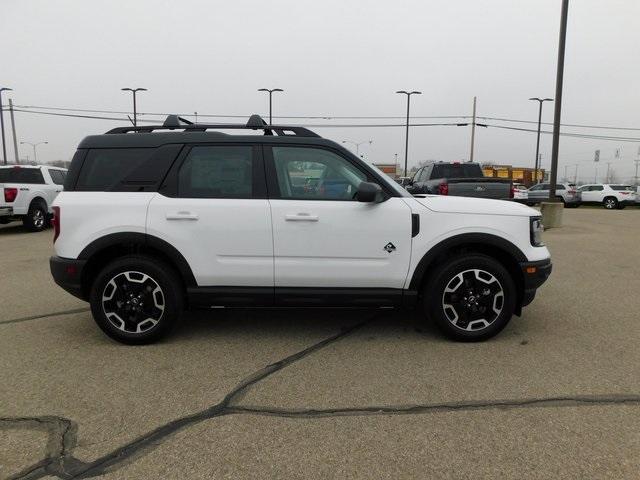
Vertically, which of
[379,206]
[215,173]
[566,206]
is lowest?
[566,206]

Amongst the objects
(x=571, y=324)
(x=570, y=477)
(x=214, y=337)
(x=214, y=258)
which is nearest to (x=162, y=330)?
(x=214, y=337)

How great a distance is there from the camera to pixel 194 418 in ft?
9.93

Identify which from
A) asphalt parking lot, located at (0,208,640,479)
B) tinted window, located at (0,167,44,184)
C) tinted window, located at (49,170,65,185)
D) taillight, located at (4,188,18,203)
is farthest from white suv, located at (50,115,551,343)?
tinted window, located at (49,170,65,185)

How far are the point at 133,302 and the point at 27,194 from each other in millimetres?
11068

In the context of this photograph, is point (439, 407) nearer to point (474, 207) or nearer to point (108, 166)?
point (474, 207)

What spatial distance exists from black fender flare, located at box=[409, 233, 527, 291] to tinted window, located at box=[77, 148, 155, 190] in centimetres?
260

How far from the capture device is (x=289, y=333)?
4.64 m

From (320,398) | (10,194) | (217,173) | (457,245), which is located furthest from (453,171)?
(10,194)

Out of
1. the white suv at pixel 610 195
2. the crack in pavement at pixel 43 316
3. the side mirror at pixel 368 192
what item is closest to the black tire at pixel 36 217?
the crack in pavement at pixel 43 316

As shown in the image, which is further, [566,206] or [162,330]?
[566,206]

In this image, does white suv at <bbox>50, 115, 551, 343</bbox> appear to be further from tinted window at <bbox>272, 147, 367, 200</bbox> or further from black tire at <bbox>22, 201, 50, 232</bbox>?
black tire at <bbox>22, 201, 50, 232</bbox>

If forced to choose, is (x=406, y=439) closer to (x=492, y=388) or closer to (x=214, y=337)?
(x=492, y=388)

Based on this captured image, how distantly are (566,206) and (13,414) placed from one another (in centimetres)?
3272

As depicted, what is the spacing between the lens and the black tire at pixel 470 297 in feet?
13.9
